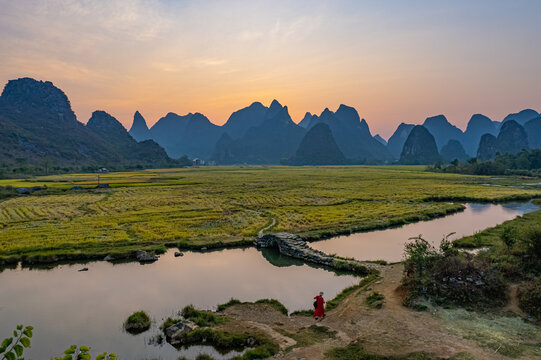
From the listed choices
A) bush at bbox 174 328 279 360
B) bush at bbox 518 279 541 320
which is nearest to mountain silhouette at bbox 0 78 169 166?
bush at bbox 174 328 279 360

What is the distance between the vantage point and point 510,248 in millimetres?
14922

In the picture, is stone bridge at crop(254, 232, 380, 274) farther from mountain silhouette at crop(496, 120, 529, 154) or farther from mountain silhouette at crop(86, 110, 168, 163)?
mountain silhouette at crop(496, 120, 529, 154)

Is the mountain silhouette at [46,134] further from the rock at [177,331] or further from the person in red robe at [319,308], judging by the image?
the person in red robe at [319,308]

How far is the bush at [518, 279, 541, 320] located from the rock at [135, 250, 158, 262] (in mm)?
16571

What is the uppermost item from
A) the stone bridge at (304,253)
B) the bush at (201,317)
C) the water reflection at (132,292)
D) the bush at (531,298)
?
the bush at (531,298)

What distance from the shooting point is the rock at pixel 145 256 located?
59.4 feet

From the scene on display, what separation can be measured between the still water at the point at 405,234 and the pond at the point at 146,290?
0.42 feet

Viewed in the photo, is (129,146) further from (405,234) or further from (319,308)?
(319,308)

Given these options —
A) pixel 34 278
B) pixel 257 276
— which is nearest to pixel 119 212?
pixel 34 278

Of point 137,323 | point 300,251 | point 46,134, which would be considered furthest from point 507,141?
point 46,134

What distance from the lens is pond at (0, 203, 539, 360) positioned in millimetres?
10383

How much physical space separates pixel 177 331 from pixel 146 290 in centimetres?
470

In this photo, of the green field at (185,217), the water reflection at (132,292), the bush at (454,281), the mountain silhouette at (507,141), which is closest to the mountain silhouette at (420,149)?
the mountain silhouette at (507,141)

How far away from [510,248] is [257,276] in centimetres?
1183
